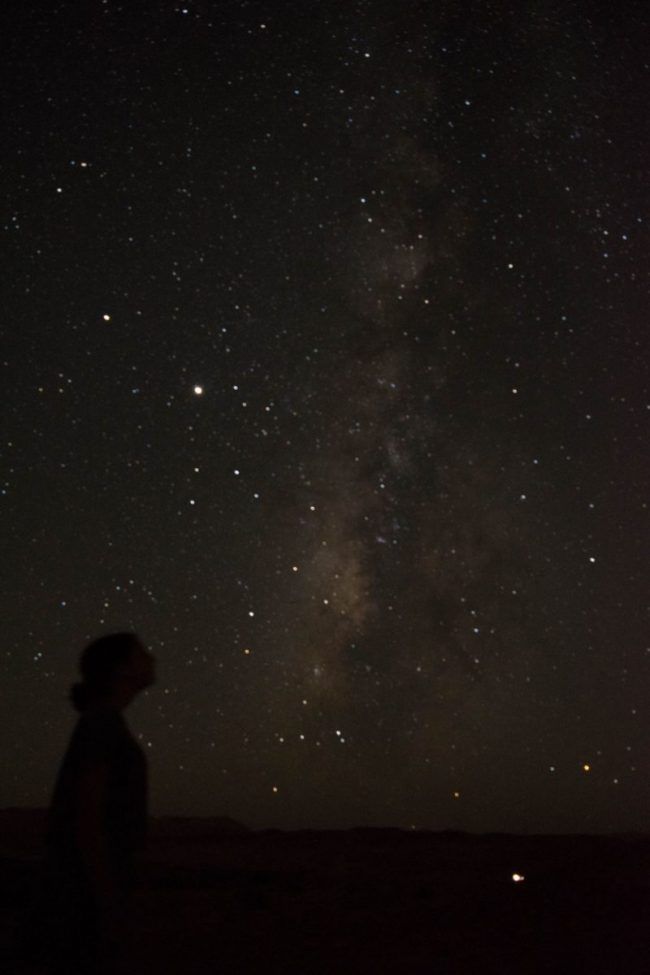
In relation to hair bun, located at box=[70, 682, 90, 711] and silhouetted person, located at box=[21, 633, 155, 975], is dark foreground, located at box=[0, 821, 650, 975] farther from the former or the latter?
hair bun, located at box=[70, 682, 90, 711]

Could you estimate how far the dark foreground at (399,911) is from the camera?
279 inches

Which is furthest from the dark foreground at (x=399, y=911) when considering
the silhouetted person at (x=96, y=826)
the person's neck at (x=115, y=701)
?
the person's neck at (x=115, y=701)

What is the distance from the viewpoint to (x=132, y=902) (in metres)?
2.56

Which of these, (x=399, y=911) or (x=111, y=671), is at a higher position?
(x=111, y=671)

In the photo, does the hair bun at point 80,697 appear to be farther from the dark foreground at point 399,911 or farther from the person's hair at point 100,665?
the dark foreground at point 399,911

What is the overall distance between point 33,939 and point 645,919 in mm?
7103

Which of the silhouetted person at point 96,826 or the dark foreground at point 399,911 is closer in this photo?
the silhouetted person at point 96,826

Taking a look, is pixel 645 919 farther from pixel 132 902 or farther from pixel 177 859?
pixel 177 859

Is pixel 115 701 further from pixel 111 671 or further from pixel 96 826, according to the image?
pixel 96 826

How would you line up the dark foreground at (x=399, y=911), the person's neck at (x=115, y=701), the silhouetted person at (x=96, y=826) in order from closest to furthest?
the silhouetted person at (x=96, y=826)
the person's neck at (x=115, y=701)
the dark foreground at (x=399, y=911)

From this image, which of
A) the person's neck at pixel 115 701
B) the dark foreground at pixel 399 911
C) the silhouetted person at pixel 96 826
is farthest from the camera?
the dark foreground at pixel 399 911

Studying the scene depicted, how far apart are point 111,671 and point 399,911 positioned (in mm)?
7495

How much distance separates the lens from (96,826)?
2461 millimetres

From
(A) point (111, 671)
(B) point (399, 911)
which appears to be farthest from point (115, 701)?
(B) point (399, 911)
